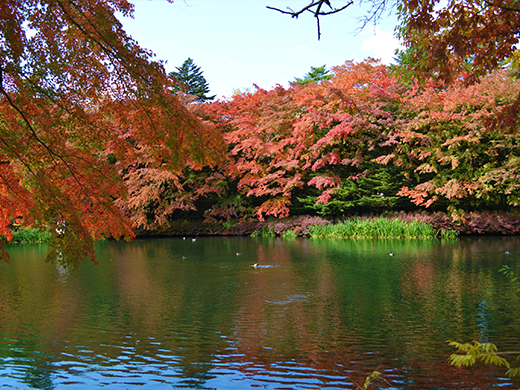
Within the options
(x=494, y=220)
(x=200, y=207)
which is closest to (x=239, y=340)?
(x=494, y=220)

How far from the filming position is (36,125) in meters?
5.68

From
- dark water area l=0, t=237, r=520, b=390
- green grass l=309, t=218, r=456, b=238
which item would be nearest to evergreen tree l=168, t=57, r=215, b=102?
green grass l=309, t=218, r=456, b=238

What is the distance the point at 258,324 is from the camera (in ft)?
20.4

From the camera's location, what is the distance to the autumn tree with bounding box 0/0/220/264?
15.2 feet

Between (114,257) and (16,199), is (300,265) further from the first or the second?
(16,199)

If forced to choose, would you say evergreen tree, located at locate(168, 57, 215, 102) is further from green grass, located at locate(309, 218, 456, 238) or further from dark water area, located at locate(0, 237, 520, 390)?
dark water area, located at locate(0, 237, 520, 390)

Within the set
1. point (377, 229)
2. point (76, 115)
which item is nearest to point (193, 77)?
point (377, 229)

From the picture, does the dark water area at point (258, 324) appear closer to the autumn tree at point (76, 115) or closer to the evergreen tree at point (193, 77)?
the autumn tree at point (76, 115)

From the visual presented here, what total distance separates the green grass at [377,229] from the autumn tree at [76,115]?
50.0ft

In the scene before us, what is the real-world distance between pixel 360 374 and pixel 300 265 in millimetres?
7270

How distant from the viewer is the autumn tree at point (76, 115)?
4645mm

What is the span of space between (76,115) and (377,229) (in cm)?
1596

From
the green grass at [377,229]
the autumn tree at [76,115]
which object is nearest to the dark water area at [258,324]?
the autumn tree at [76,115]

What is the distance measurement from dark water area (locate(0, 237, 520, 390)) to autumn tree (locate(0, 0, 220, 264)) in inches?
53.3
